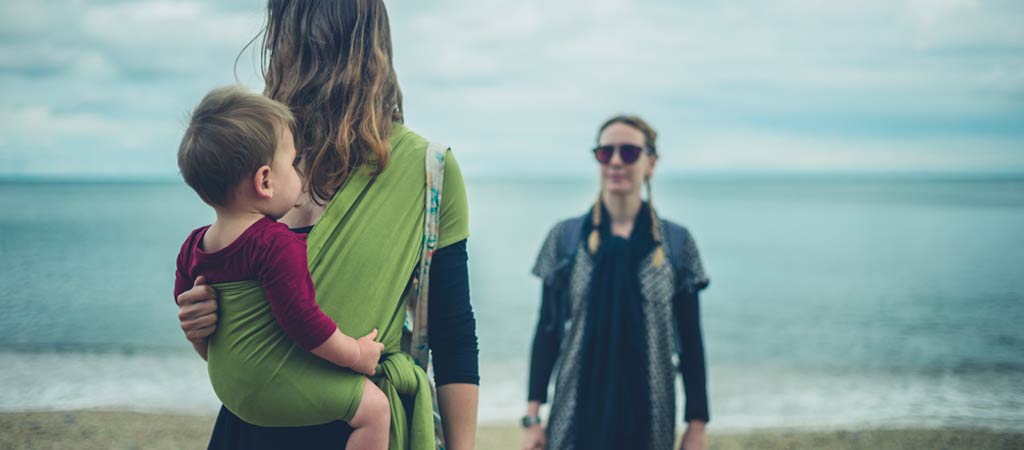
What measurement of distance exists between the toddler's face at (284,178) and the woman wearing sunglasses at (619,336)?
229 cm

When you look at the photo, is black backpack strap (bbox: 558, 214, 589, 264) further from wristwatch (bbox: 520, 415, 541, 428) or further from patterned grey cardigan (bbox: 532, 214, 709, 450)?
wristwatch (bbox: 520, 415, 541, 428)

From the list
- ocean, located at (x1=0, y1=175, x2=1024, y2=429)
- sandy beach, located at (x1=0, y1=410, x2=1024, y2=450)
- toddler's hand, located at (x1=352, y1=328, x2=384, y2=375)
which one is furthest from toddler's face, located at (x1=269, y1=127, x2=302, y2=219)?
ocean, located at (x1=0, y1=175, x2=1024, y2=429)

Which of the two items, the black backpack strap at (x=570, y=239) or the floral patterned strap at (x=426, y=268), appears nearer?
the floral patterned strap at (x=426, y=268)

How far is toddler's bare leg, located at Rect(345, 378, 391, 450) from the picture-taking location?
4.66 feet

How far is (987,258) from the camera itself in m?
28.7

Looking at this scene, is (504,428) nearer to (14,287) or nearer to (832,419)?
(832,419)

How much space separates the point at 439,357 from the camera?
1.61 meters

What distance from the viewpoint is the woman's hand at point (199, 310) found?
4.50 ft

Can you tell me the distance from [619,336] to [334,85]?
2.30m

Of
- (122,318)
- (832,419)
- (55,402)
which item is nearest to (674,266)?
(832,419)

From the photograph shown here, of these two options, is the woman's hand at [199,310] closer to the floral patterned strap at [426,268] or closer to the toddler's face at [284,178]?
the toddler's face at [284,178]

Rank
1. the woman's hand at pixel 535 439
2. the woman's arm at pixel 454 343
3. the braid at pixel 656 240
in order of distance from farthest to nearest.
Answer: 1. the woman's hand at pixel 535 439
2. the braid at pixel 656 240
3. the woman's arm at pixel 454 343

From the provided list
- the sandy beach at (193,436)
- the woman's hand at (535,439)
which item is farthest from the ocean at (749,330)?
the woman's hand at (535,439)

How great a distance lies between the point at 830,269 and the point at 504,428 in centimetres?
2516
